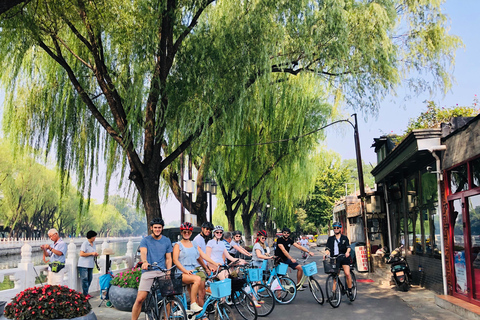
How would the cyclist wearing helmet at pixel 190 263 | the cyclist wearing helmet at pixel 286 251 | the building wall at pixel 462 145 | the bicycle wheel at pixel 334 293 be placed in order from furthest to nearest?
the cyclist wearing helmet at pixel 286 251 → the bicycle wheel at pixel 334 293 → the building wall at pixel 462 145 → the cyclist wearing helmet at pixel 190 263

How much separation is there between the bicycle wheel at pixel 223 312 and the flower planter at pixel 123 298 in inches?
98.6

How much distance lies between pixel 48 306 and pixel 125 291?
3313 millimetres

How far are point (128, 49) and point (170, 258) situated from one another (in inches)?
234

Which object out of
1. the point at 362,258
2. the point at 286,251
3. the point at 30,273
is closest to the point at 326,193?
the point at 362,258

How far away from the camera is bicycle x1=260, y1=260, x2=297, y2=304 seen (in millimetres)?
10520

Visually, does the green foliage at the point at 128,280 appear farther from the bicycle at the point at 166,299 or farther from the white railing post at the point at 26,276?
the bicycle at the point at 166,299

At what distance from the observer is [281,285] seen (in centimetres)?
1062

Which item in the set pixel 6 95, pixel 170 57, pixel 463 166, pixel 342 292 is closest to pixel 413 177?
pixel 463 166

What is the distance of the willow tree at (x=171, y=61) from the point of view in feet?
37.2

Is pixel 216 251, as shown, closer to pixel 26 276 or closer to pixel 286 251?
pixel 286 251

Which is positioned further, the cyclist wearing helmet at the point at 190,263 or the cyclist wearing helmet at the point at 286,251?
the cyclist wearing helmet at the point at 286,251

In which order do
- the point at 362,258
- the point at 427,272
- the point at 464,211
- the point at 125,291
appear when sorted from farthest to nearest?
the point at 362,258 < the point at 427,272 < the point at 464,211 < the point at 125,291

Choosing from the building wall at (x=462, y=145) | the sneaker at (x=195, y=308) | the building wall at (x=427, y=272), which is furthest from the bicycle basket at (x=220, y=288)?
the building wall at (x=427, y=272)

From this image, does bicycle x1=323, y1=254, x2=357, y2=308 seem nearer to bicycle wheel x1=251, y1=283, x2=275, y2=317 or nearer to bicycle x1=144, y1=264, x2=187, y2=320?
bicycle wheel x1=251, y1=283, x2=275, y2=317
